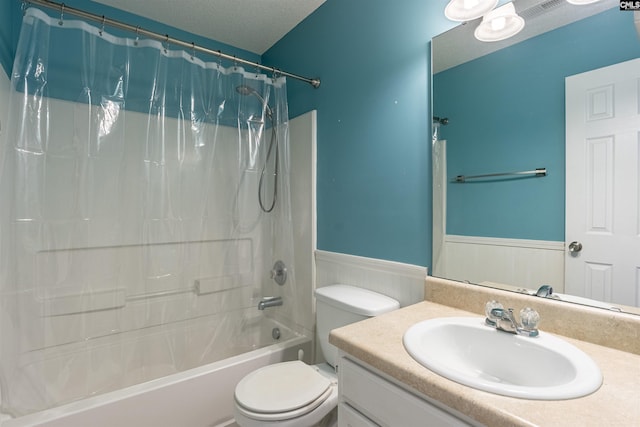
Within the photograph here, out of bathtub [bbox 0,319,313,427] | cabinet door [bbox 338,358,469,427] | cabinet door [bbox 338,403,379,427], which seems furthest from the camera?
bathtub [bbox 0,319,313,427]

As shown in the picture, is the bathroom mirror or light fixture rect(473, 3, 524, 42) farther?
light fixture rect(473, 3, 524, 42)

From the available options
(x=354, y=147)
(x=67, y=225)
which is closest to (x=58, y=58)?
(x=67, y=225)

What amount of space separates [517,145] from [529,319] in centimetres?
63

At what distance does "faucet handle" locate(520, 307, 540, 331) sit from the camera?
3.02 feet

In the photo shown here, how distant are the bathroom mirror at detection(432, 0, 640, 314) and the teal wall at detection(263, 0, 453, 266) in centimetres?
9

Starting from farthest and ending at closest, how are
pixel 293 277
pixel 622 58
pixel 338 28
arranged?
pixel 293 277 < pixel 338 28 < pixel 622 58

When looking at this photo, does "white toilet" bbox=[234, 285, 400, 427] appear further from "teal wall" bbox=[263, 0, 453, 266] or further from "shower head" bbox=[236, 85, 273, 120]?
"shower head" bbox=[236, 85, 273, 120]

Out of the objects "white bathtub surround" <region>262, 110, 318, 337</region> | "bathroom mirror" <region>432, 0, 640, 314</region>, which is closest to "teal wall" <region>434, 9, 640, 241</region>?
"bathroom mirror" <region>432, 0, 640, 314</region>

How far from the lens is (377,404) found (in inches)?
32.8

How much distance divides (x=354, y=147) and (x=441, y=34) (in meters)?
0.68

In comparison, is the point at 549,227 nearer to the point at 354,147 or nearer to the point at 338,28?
the point at 354,147

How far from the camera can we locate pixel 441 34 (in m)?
1.30

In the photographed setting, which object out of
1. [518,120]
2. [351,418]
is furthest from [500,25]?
[351,418]

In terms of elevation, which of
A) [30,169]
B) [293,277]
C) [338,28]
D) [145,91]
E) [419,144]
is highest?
[338,28]
